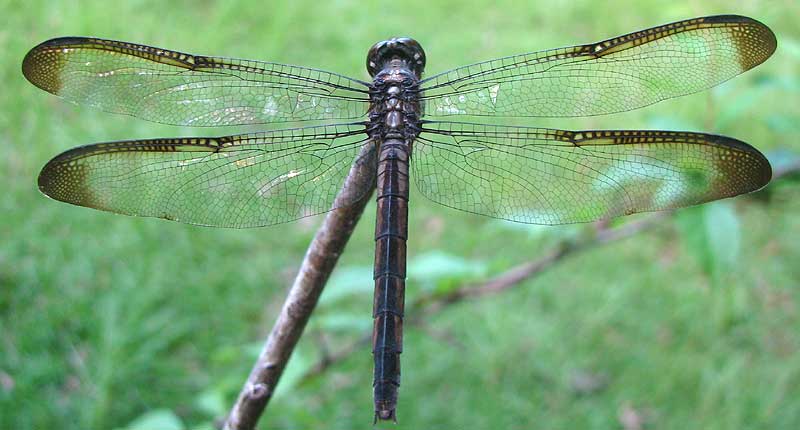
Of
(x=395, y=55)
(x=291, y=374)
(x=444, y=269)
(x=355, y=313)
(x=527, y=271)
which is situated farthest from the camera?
(x=355, y=313)

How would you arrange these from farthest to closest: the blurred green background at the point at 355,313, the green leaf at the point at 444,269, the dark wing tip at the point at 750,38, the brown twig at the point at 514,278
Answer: the blurred green background at the point at 355,313 < the brown twig at the point at 514,278 < the green leaf at the point at 444,269 < the dark wing tip at the point at 750,38

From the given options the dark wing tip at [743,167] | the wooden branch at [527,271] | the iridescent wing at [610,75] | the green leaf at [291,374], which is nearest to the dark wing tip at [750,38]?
the iridescent wing at [610,75]

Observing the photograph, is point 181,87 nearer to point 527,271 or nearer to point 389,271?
point 389,271

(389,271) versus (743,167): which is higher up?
(743,167)

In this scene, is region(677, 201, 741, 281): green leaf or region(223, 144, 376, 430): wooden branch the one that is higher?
region(677, 201, 741, 281): green leaf

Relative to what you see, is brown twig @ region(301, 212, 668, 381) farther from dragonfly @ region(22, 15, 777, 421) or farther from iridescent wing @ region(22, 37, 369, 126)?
iridescent wing @ region(22, 37, 369, 126)

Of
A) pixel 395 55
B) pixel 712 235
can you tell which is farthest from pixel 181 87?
pixel 712 235

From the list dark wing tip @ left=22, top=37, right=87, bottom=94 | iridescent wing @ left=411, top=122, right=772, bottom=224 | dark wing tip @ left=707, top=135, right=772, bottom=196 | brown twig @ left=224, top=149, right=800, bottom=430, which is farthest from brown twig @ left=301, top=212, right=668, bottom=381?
dark wing tip @ left=22, top=37, right=87, bottom=94

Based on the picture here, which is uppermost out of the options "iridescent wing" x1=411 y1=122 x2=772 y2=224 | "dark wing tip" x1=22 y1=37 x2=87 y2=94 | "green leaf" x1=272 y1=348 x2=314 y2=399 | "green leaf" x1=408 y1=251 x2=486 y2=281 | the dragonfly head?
the dragonfly head

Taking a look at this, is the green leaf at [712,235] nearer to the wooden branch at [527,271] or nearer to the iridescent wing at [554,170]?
the wooden branch at [527,271]
